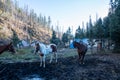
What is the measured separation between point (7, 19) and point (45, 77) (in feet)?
313

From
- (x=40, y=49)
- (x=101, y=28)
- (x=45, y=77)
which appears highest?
(x=101, y=28)

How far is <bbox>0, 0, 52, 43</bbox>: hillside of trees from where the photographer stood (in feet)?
329

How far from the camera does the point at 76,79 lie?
1177cm

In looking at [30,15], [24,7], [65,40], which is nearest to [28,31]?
[30,15]

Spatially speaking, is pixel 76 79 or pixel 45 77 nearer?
pixel 76 79

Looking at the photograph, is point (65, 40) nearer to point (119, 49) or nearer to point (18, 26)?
point (119, 49)

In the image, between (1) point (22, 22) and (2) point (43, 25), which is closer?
(1) point (22, 22)

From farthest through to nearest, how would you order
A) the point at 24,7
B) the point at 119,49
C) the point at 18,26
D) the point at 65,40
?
the point at 24,7, the point at 18,26, the point at 65,40, the point at 119,49

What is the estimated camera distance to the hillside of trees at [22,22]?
10022 cm

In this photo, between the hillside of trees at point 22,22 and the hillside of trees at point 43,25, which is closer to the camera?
the hillside of trees at point 43,25

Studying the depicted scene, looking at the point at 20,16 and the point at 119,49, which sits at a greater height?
the point at 20,16

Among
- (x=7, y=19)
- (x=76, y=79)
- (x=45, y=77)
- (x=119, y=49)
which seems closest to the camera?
(x=76, y=79)

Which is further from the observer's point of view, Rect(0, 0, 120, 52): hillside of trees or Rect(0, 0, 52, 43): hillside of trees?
Rect(0, 0, 52, 43): hillside of trees

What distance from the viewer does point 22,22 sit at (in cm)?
12412
